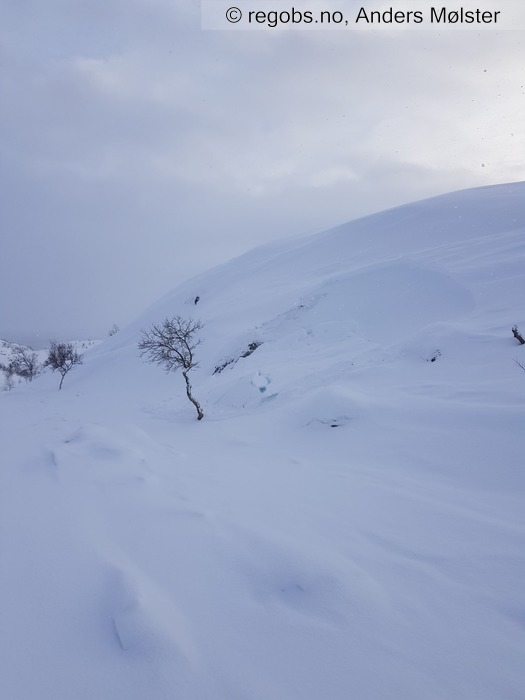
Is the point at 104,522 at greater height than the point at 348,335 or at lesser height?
lesser

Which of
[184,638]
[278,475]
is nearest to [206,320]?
[278,475]

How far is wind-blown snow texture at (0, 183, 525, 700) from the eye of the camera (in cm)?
236

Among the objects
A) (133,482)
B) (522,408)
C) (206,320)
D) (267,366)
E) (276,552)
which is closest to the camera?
(276,552)

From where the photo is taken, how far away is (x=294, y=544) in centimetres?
377

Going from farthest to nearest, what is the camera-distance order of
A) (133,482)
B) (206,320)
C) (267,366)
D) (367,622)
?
(206,320) < (267,366) < (133,482) < (367,622)

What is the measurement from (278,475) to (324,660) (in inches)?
162

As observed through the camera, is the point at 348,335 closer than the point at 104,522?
No

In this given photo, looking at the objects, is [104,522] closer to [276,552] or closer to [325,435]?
[276,552]

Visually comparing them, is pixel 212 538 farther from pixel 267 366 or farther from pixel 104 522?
pixel 267 366

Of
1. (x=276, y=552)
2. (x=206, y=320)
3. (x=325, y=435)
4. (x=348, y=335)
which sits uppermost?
(x=206, y=320)

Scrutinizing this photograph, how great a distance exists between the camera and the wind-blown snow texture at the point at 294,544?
7.73 feet

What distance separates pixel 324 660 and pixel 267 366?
15.0m

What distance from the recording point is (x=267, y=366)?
17.4m

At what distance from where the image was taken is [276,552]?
11.7ft
